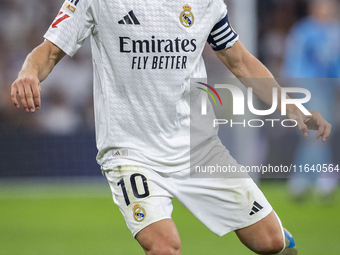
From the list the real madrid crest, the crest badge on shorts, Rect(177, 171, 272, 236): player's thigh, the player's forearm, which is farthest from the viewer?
Rect(177, 171, 272, 236): player's thigh

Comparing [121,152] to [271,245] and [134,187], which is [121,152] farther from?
[271,245]

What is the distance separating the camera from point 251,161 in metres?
7.52

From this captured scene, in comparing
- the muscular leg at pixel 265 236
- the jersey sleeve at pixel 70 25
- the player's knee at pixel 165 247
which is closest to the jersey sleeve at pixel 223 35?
the jersey sleeve at pixel 70 25

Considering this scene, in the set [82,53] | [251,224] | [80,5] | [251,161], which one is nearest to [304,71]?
[251,161]

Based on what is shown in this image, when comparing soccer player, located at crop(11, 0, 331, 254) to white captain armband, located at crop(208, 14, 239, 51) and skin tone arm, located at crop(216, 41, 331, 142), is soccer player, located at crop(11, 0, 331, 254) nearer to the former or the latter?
white captain armband, located at crop(208, 14, 239, 51)

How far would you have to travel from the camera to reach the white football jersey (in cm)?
292

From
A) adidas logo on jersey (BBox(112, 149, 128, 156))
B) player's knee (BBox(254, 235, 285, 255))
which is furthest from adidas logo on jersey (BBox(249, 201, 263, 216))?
adidas logo on jersey (BBox(112, 149, 128, 156))

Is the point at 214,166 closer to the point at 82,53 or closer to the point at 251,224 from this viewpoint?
the point at 251,224

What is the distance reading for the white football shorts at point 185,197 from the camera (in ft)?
9.26

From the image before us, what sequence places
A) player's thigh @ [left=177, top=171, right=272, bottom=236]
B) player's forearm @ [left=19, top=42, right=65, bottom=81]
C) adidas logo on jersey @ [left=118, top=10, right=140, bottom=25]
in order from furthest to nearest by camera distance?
player's thigh @ [left=177, top=171, right=272, bottom=236], adidas logo on jersey @ [left=118, top=10, right=140, bottom=25], player's forearm @ [left=19, top=42, right=65, bottom=81]

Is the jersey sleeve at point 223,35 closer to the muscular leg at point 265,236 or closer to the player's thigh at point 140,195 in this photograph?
the player's thigh at point 140,195

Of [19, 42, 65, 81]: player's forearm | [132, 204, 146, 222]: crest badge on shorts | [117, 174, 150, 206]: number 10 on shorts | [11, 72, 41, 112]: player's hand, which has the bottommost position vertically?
[132, 204, 146, 222]: crest badge on shorts

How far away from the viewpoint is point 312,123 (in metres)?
3.36

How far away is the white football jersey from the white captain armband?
25 cm
